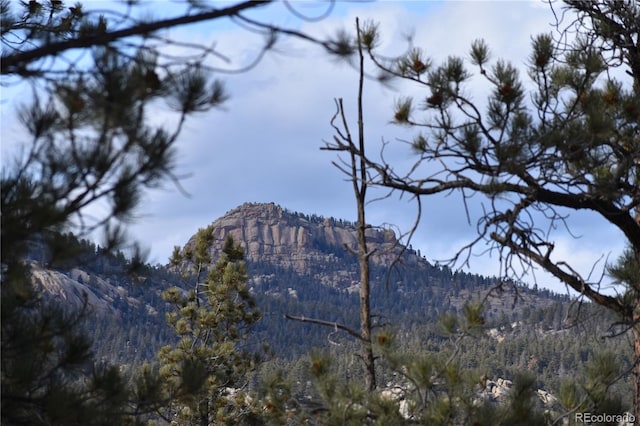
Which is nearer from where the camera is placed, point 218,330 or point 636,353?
point 636,353

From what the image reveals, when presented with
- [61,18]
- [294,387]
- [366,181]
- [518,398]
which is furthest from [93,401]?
[61,18]

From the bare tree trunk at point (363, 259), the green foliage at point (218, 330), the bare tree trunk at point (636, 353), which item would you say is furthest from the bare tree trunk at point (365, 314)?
the green foliage at point (218, 330)

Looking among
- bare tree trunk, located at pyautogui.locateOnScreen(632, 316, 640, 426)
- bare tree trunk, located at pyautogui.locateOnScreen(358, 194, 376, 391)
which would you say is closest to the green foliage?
bare tree trunk, located at pyautogui.locateOnScreen(358, 194, 376, 391)

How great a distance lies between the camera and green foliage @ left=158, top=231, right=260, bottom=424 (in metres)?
15.0

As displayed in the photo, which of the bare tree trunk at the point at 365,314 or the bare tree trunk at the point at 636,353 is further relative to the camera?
the bare tree trunk at the point at 636,353

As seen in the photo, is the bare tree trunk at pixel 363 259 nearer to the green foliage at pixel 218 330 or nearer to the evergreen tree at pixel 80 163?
the evergreen tree at pixel 80 163

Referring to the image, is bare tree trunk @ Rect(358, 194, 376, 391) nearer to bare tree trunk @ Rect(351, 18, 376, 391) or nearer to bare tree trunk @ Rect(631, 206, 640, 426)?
bare tree trunk @ Rect(351, 18, 376, 391)

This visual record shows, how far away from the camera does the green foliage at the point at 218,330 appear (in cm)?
1502

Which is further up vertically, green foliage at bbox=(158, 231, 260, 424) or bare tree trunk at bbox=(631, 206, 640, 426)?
green foliage at bbox=(158, 231, 260, 424)

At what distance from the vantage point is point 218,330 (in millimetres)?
15828

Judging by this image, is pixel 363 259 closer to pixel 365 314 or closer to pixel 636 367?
pixel 365 314

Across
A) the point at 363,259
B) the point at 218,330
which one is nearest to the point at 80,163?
the point at 363,259

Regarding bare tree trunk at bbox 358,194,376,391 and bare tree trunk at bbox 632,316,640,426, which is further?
bare tree trunk at bbox 632,316,640,426

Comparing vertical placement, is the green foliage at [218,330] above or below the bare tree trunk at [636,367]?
above
